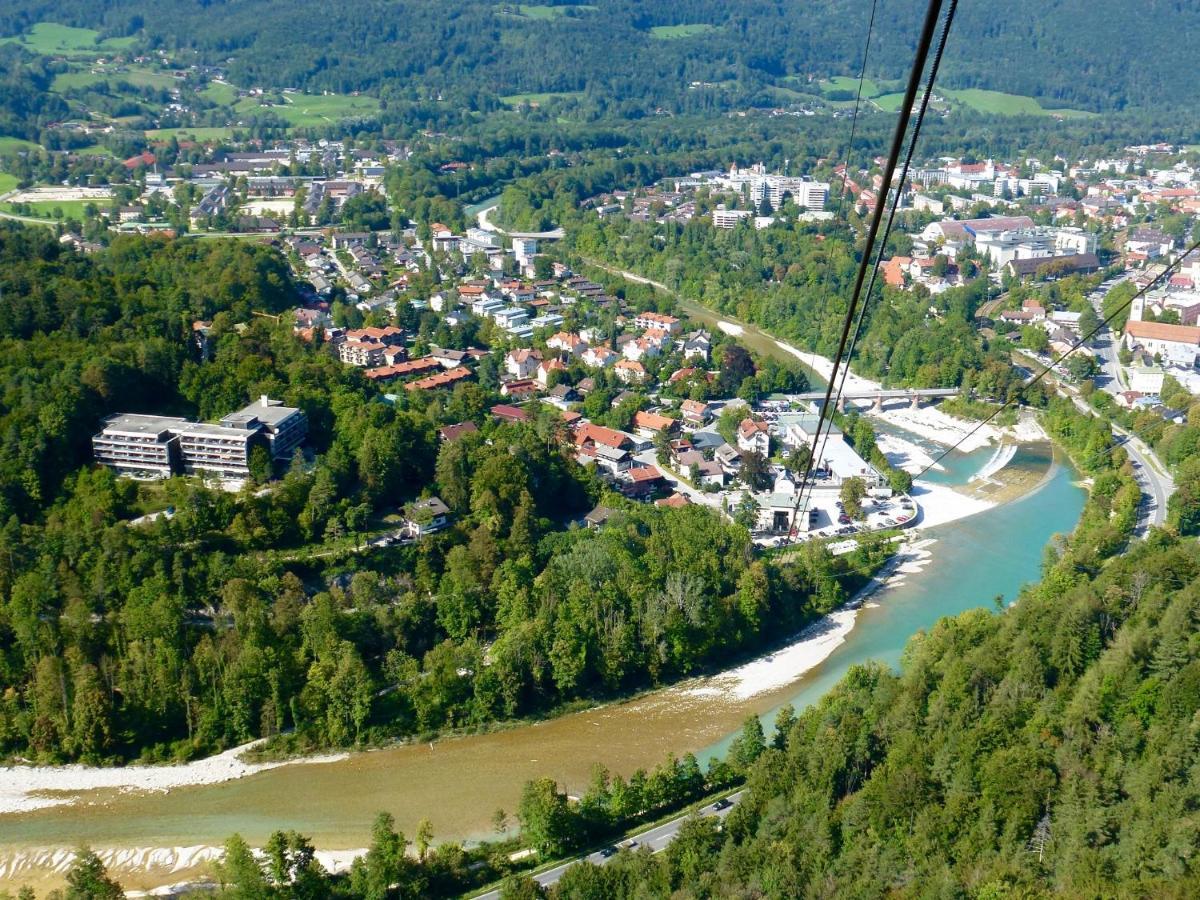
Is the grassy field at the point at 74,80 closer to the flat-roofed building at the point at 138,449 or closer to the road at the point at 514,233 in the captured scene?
the road at the point at 514,233

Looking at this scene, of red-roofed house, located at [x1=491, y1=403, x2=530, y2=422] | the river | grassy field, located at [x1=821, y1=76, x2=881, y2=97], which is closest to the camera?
the river

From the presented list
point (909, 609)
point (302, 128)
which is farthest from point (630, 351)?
point (302, 128)

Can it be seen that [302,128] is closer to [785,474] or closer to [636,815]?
[785,474]

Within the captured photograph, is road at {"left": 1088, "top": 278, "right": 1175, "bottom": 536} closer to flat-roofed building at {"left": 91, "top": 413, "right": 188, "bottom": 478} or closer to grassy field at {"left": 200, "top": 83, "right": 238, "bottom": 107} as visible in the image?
flat-roofed building at {"left": 91, "top": 413, "right": 188, "bottom": 478}

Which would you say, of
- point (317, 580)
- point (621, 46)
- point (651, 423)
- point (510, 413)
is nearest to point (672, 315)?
point (651, 423)

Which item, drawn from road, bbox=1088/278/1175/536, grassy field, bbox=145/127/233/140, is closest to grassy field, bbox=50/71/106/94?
grassy field, bbox=145/127/233/140
